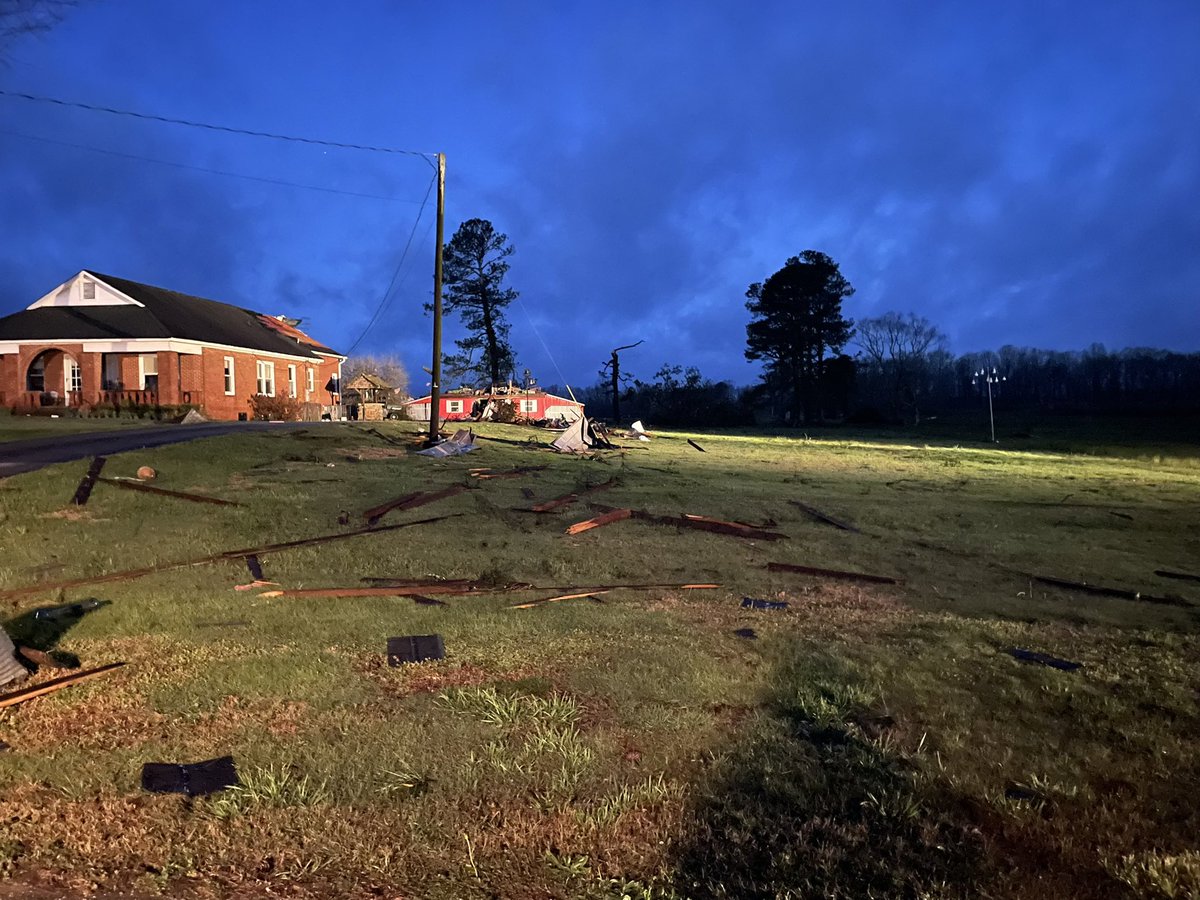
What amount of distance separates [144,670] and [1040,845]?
191 inches

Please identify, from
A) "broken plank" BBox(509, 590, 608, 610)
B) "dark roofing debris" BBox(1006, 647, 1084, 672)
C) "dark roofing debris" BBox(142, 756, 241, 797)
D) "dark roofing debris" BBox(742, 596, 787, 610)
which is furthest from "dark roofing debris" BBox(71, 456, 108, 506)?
"dark roofing debris" BBox(1006, 647, 1084, 672)

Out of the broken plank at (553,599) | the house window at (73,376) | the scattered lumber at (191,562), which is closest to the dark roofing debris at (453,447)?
the scattered lumber at (191,562)

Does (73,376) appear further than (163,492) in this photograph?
Yes

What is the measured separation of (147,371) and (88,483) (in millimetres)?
29317

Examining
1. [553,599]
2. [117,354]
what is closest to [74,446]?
[553,599]

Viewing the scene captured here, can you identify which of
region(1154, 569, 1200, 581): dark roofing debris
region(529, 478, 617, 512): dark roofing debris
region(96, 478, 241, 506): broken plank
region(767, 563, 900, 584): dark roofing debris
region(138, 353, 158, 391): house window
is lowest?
region(1154, 569, 1200, 581): dark roofing debris

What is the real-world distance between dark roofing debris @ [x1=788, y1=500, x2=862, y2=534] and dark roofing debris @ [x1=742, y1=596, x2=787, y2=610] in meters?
4.93

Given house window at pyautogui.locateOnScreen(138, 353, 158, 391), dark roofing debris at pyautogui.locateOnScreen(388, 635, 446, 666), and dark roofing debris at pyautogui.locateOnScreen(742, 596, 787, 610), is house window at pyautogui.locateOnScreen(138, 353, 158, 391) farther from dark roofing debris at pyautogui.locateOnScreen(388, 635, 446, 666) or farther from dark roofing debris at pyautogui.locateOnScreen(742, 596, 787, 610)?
dark roofing debris at pyautogui.locateOnScreen(742, 596, 787, 610)

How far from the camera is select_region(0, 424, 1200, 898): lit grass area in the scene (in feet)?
8.33

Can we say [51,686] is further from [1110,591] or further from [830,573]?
[1110,591]

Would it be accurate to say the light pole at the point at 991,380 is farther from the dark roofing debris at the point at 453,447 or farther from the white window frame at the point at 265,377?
the white window frame at the point at 265,377

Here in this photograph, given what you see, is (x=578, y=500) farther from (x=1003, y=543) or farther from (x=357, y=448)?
(x=357, y=448)

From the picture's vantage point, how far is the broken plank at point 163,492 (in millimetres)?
9984

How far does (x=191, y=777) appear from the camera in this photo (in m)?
3.09
